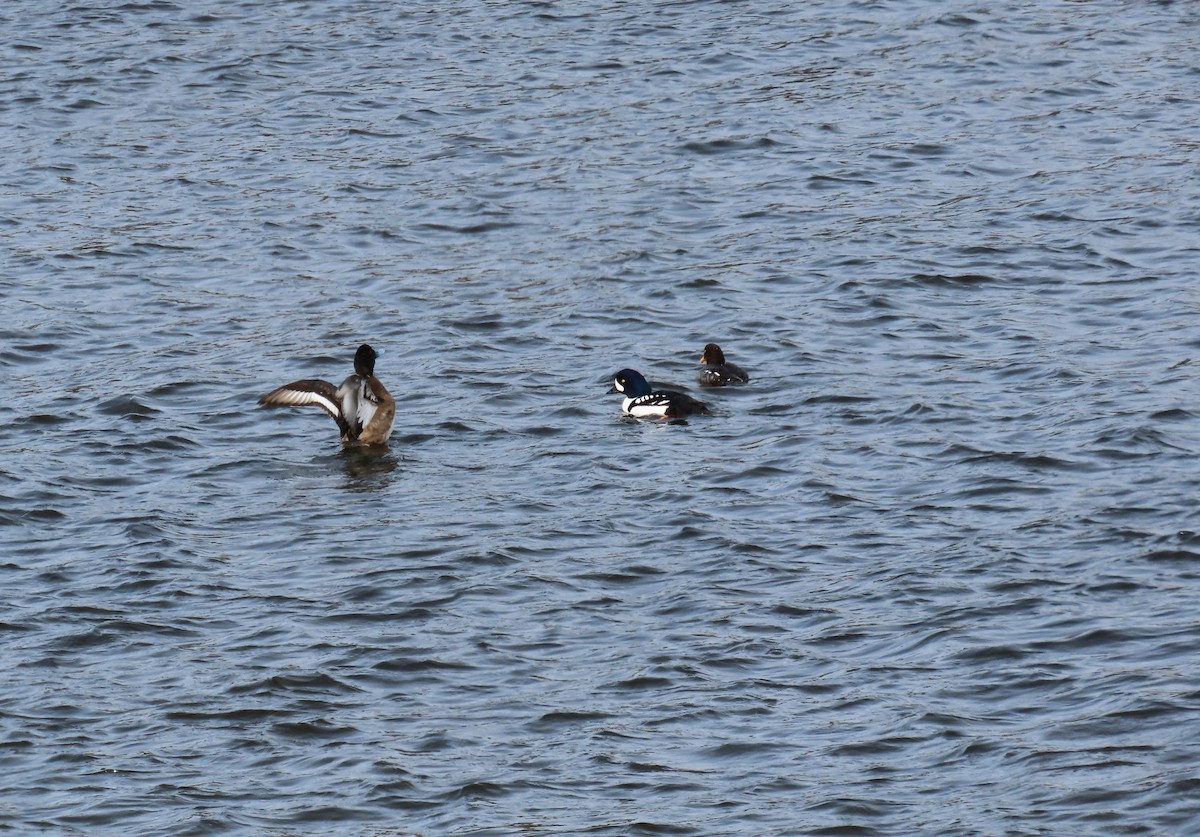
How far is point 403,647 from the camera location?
11.6 m

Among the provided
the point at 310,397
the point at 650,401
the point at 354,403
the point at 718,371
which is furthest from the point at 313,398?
the point at 718,371

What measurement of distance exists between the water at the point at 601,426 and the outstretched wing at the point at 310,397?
0.33 m

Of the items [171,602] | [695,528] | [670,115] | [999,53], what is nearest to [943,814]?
[695,528]

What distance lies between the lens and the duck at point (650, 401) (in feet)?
51.7

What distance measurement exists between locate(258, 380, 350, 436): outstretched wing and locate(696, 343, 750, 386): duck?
119 inches

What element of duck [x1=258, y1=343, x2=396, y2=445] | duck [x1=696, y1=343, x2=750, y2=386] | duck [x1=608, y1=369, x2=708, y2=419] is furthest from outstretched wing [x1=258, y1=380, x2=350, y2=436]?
duck [x1=696, y1=343, x2=750, y2=386]

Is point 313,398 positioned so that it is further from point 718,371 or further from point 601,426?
point 718,371

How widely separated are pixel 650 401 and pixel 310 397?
2659 mm

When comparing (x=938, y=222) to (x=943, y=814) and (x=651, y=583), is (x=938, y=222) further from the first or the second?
(x=943, y=814)

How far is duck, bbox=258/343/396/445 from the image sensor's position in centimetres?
1544

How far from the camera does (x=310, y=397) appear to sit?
619 inches

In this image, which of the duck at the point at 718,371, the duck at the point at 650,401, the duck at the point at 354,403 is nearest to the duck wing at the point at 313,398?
the duck at the point at 354,403

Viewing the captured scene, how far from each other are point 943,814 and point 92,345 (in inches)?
425

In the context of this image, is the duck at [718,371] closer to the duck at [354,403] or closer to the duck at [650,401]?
the duck at [650,401]
